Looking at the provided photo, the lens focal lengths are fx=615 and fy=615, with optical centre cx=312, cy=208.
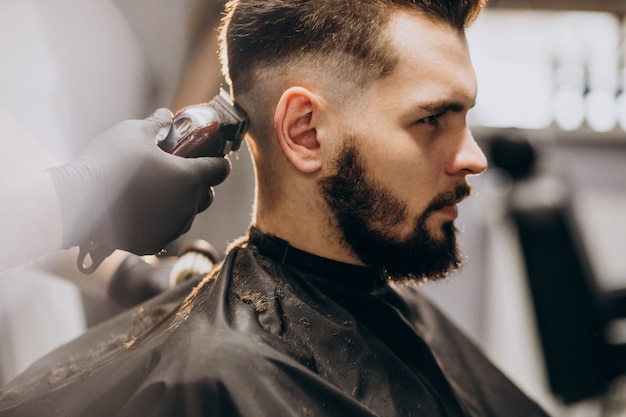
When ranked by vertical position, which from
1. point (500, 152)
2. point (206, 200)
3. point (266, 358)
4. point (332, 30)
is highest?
point (332, 30)

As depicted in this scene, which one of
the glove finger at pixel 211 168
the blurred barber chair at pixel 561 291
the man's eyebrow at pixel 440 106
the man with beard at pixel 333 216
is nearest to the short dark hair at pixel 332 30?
the man with beard at pixel 333 216

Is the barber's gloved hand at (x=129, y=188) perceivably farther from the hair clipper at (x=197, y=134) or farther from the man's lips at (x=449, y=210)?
the man's lips at (x=449, y=210)

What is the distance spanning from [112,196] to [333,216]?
0.49m

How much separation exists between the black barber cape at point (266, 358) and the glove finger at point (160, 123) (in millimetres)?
329

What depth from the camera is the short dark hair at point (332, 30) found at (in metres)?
1.31

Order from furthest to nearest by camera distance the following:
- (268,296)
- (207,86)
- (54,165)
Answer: (207,86) < (268,296) < (54,165)

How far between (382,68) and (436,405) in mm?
768

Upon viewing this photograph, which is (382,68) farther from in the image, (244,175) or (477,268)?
(477,268)

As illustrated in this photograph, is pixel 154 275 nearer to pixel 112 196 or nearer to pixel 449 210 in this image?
pixel 112 196

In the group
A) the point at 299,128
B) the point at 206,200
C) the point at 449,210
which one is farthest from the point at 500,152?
the point at 206,200

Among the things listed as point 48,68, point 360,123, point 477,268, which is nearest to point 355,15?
point 360,123

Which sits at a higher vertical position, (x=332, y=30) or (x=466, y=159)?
(x=332, y=30)

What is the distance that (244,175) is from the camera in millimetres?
1501

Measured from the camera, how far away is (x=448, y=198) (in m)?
1.44
